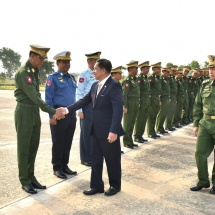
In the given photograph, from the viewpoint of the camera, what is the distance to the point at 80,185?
4.21m

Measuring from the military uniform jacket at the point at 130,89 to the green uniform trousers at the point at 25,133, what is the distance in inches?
125

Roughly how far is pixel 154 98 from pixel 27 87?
16.8 ft

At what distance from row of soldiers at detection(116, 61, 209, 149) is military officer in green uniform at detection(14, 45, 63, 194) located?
2900 millimetres

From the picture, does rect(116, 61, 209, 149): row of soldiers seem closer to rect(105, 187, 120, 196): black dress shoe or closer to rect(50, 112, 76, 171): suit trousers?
rect(50, 112, 76, 171): suit trousers

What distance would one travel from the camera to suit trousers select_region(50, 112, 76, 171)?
453cm

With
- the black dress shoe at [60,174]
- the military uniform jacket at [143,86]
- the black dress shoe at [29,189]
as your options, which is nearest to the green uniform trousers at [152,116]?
the military uniform jacket at [143,86]

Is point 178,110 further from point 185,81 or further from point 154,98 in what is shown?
point 154,98

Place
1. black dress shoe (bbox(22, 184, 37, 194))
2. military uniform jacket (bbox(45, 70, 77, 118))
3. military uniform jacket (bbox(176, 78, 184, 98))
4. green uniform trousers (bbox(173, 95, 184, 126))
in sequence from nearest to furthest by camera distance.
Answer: black dress shoe (bbox(22, 184, 37, 194))
military uniform jacket (bbox(45, 70, 77, 118))
green uniform trousers (bbox(173, 95, 184, 126))
military uniform jacket (bbox(176, 78, 184, 98))

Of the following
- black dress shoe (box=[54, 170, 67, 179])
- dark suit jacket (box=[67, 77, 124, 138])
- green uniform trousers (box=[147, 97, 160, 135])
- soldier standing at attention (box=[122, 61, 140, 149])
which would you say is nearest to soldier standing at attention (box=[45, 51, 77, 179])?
black dress shoe (box=[54, 170, 67, 179])

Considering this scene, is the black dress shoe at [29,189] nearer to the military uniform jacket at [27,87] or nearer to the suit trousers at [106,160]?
the suit trousers at [106,160]

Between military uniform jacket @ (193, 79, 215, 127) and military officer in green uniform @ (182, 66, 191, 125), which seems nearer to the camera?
→ military uniform jacket @ (193, 79, 215, 127)

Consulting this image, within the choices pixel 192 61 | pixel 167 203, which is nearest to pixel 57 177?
pixel 167 203

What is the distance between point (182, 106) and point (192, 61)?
43411 mm

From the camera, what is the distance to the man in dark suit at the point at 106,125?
371 cm
